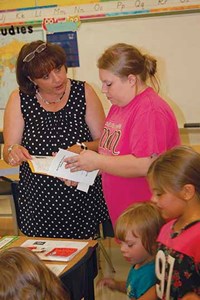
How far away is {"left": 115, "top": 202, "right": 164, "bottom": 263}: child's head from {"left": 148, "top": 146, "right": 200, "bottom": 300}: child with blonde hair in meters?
0.20

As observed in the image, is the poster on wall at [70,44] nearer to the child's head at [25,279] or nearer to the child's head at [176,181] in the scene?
the child's head at [176,181]

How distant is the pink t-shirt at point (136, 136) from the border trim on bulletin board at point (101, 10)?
1908 mm

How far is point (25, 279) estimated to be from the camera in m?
1.14

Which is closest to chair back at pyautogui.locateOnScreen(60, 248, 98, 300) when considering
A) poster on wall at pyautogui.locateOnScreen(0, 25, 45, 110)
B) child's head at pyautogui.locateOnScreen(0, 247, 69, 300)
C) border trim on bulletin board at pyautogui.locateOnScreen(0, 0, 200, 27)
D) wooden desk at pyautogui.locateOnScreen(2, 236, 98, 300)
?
wooden desk at pyautogui.locateOnScreen(2, 236, 98, 300)

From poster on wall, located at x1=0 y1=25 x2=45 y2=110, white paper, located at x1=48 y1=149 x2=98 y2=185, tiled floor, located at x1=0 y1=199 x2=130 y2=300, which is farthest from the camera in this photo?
poster on wall, located at x1=0 y1=25 x2=45 y2=110

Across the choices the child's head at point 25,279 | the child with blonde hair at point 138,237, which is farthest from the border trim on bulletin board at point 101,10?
the child's head at point 25,279

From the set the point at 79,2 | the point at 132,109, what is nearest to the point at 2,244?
the point at 132,109

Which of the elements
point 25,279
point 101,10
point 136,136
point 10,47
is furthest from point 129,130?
point 10,47

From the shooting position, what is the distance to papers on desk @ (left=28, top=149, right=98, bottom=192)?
216 centimetres

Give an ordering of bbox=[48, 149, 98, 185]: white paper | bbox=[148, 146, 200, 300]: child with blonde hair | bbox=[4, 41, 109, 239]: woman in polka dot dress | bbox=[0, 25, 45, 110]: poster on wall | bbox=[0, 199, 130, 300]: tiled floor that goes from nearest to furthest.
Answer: bbox=[148, 146, 200, 300]: child with blonde hair → bbox=[48, 149, 98, 185]: white paper → bbox=[4, 41, 109, 239]: woman in polka dot dress → bbox=[0, 199, 130, 300]: tiled floor → bbox=[0, 25, 45, 110]: poster on wall

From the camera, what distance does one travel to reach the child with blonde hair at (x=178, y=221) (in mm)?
1551

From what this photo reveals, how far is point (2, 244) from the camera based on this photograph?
2090mm

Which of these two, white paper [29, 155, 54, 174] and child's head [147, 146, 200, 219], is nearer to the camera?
child's head [147, 146, 200, 219]

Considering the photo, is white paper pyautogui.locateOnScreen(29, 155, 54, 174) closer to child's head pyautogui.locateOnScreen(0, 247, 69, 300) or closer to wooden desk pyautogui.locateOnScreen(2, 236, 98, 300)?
wooden desk pyautogui.locateOnScreen(2, 236, 98, 300)
